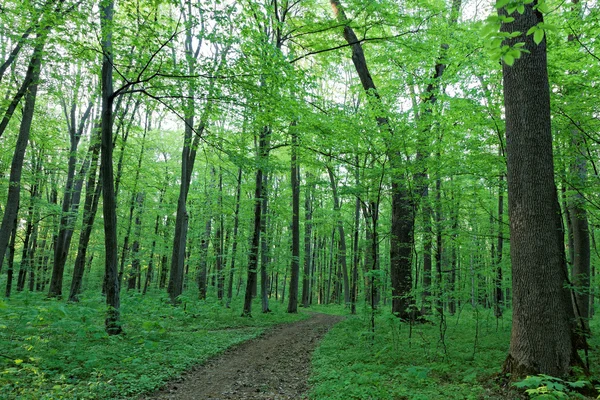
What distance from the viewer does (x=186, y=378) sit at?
552 cm

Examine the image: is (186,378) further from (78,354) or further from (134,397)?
(78,354)

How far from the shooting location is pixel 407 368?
17.4 ft

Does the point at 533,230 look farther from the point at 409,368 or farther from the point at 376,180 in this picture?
the point at 376,180

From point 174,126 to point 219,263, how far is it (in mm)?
12282

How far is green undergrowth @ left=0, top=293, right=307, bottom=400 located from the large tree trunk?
5.37 metres

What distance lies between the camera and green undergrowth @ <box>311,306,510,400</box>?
434 centimetres

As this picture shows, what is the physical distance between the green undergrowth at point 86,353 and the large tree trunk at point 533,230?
5.37 m

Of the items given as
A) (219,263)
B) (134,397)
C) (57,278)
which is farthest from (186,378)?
(219,263)

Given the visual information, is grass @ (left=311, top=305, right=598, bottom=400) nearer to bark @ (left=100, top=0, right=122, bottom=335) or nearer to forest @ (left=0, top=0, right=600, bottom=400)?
forest @ (left=0, top=0, right=600, bottom=400)

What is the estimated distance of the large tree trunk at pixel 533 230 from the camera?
13.5 feet

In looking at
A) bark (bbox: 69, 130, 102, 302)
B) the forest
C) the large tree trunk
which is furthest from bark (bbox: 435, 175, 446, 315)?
bark (bbox: 69, 130, 102, 302)

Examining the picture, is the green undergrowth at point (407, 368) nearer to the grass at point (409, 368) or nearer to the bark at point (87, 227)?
the grass at point (409, 368)

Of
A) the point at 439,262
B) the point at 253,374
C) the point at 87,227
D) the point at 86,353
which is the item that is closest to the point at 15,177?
the point at 87,227

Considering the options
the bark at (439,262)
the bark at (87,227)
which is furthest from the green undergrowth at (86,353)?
the bark at (439,262)
